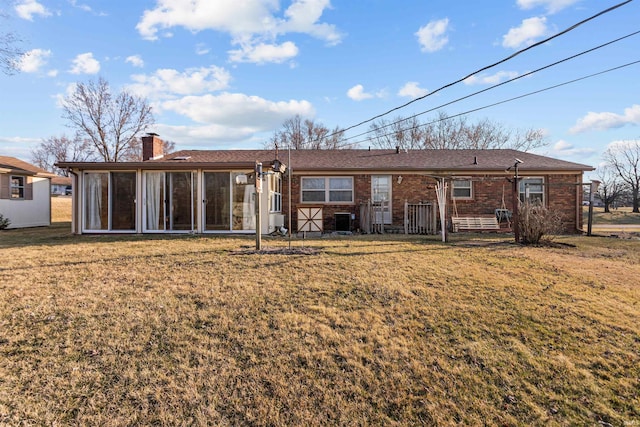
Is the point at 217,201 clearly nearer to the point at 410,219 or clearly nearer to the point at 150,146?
the point at 150,146

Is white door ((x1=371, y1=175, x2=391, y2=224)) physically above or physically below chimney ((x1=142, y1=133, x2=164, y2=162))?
below

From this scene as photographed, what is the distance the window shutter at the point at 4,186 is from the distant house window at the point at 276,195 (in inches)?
503

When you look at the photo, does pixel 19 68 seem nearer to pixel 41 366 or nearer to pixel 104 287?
pixel 104 287

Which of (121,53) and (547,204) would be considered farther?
(547,204)

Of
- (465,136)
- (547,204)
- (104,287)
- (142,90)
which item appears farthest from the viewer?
(465,136)

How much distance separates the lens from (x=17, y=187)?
1562cm

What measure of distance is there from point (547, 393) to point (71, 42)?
15742 millimetres

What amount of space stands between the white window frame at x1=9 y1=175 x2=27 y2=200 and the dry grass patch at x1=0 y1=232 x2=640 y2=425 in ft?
41.4

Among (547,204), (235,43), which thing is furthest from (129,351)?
(547,204)

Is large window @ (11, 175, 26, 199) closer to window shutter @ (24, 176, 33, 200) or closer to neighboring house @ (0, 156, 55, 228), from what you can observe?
neighboring house @ (0, 156, 55, 228)

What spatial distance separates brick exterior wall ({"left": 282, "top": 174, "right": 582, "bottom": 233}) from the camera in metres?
13.4

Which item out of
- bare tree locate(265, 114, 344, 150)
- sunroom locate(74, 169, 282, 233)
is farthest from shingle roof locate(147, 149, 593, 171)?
bare tree locate(265, 114, 344, 150)

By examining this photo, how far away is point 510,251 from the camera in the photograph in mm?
8094

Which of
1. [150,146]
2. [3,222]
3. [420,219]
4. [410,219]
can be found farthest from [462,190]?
[3,222]
